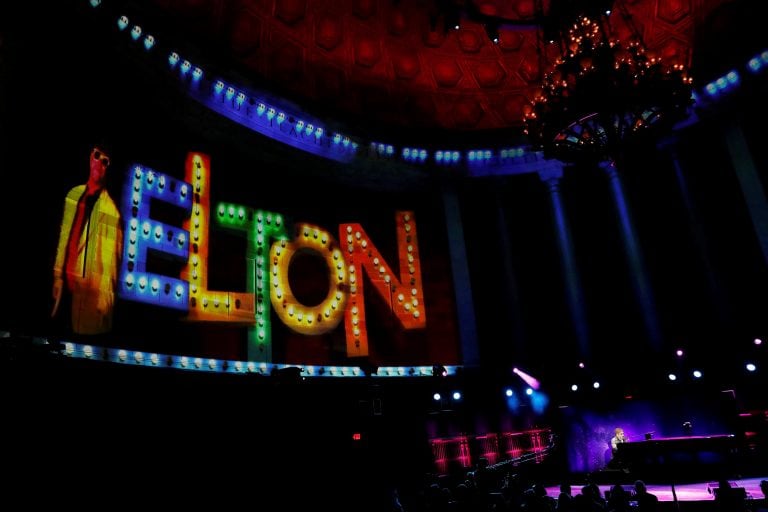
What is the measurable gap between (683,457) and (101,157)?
14549 millimetres

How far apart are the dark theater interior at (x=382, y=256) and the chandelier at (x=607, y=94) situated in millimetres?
46

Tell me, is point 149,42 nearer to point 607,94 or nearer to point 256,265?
point 256,265

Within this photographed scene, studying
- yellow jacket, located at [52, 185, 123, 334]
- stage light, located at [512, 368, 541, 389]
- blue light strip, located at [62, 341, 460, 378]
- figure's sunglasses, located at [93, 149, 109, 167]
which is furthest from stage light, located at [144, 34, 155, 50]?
stage light, located at [512, 368, 541, 389]

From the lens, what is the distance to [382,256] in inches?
643

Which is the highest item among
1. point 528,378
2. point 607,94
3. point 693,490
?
point 607,94

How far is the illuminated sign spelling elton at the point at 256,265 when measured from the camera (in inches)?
423

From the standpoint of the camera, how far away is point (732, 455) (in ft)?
38.9

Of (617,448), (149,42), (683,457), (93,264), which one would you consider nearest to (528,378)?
(617,448)

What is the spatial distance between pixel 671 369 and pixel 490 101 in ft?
33.5

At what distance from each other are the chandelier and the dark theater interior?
1.8 inches

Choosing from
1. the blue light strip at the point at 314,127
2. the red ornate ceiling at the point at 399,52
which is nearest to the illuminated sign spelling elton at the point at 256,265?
the blue light strip at the point at 314,127

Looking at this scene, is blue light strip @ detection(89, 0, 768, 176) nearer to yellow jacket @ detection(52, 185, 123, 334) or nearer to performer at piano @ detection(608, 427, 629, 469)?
yellow jacket @ detection(52, 185, 123, 334)

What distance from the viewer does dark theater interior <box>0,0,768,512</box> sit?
812 cm

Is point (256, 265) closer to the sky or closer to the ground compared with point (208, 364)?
closer to the sky
